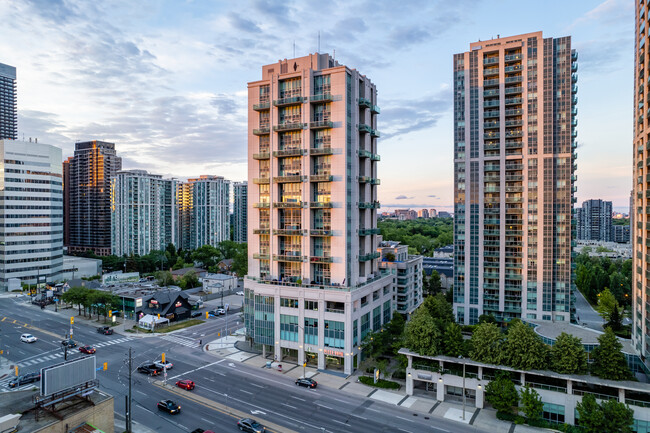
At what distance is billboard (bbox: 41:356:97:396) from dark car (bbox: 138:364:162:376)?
101 ft

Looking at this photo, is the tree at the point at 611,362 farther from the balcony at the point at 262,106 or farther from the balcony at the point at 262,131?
the balcony at the point at 262,106

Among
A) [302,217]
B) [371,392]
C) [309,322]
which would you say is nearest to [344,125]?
[302,217]

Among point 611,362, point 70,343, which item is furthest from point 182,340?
point 611,362

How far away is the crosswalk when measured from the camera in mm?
82938

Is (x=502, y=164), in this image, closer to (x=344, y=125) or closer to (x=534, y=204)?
(x=534, y=204)

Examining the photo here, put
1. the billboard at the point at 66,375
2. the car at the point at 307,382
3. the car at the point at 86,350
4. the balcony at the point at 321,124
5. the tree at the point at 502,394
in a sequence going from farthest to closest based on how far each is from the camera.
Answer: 1. the car at the point at 86,350
2. the balcony at the point at 321,124
3. the car at the point at 307,382
4. the tree at the point at 502,394
5. the billboard at the point at 66,375

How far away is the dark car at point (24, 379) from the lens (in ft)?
196

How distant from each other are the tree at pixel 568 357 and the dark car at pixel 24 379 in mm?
77908

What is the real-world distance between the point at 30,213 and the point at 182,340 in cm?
10504

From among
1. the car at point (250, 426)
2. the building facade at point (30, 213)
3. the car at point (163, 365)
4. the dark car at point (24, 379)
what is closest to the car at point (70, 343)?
the dark car at point (24, 379)

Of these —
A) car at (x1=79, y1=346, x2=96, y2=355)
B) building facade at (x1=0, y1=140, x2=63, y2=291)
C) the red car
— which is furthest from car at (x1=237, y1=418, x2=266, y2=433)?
building facade at (x1=0, y1=140, x2=63, y2=291)

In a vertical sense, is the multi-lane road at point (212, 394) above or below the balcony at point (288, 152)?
below

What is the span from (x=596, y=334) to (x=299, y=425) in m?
50.5

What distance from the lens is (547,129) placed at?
86.4 meters
